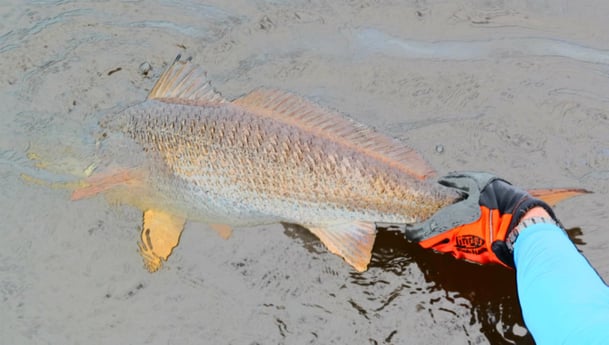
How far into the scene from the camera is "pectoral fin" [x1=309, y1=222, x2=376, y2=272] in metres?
Answer: 3.18

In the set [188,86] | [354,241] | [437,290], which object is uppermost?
[188,86]

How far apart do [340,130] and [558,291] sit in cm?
120

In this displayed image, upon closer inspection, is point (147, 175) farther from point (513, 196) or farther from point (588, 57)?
point (588, 57)

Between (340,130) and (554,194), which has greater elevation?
(340,130)

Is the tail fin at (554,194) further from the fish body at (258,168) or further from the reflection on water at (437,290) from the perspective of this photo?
the reflection on water at (437,290)

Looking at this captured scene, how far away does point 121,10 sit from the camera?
4.63 metres

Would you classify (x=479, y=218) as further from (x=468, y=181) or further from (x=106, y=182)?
(x=106, y=182)

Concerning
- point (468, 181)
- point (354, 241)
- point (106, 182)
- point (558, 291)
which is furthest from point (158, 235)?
point (558, 291)

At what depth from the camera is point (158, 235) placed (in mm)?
3512

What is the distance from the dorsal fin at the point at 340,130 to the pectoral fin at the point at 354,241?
39 centimetres

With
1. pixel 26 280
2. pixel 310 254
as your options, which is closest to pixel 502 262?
pixel 310 254

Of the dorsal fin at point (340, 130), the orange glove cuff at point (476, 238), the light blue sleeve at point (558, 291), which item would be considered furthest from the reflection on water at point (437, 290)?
the dorsal fin at point (340, 130)

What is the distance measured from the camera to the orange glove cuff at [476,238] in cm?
305

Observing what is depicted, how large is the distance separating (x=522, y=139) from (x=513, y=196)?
0.92m
